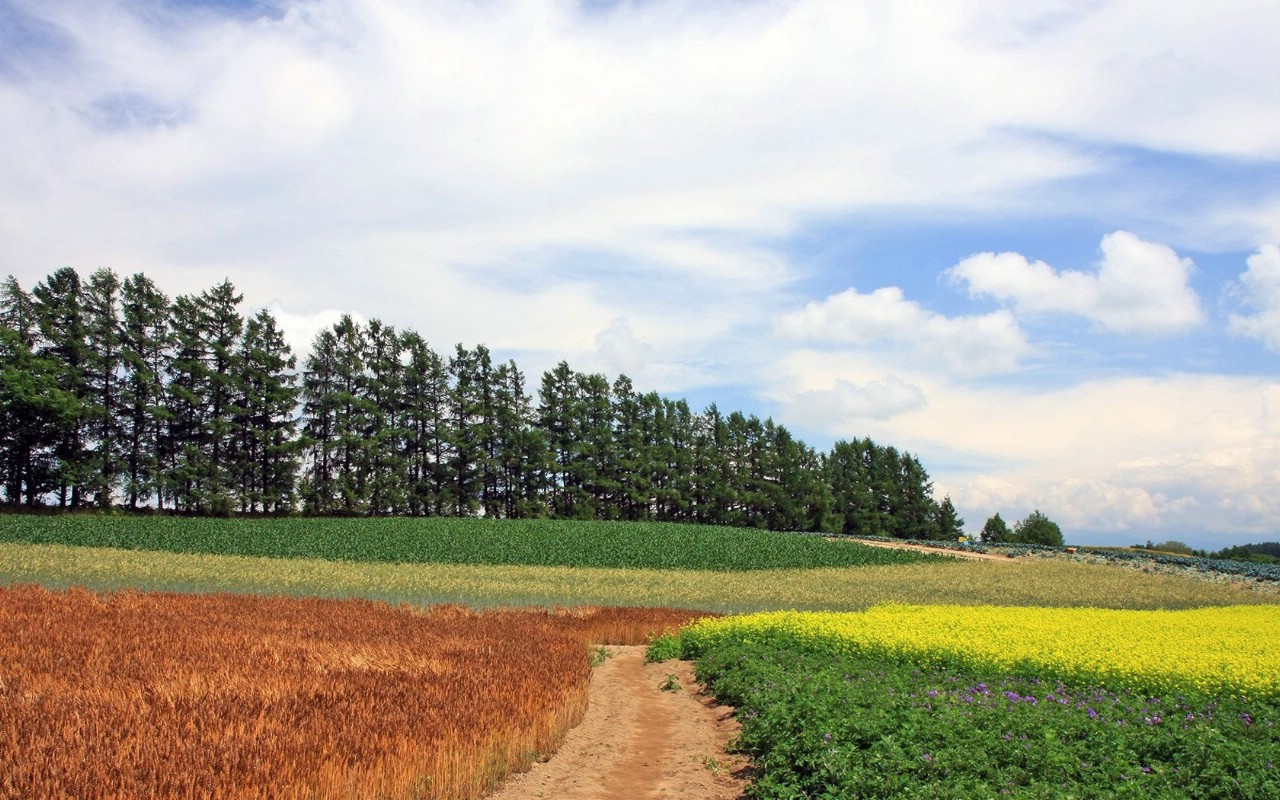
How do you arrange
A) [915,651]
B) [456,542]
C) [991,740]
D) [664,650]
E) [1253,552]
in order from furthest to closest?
1. [1253,552]
2. [456,542]
3. [664,650]
4. [915,651]
5. [991,740]

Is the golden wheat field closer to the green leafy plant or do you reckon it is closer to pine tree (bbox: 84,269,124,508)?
the green leafy plant

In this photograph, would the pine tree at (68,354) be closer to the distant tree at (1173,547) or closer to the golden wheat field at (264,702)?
the golden wheat field at (264,702)

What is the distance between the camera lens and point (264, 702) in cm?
958

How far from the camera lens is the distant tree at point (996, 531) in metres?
90.8

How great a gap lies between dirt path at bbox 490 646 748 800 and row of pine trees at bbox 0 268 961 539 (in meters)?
54.4

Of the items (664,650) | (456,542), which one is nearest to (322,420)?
(456,542)

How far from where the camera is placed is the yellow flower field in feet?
44.3

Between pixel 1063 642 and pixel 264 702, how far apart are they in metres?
14.6

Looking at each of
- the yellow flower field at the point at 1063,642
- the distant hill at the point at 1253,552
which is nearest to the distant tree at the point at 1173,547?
the distant hill at the point at 1253,552

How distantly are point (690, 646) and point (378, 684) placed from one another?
8.72 meters

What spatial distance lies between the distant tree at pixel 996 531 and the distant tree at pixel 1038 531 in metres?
0.93

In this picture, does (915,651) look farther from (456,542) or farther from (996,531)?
(996,531)

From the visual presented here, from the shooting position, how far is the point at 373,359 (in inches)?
2771

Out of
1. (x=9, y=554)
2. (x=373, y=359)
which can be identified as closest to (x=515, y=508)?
(x=373, y=359)
